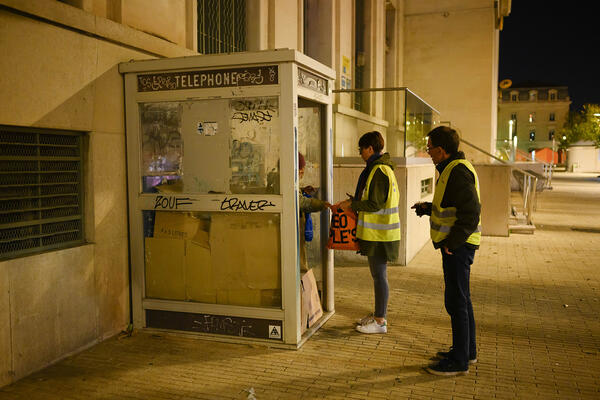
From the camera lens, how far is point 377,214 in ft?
17.1

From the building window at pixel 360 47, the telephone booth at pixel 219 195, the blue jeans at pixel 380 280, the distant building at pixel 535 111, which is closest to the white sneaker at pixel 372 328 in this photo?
the blue jeans at pixel 380 280

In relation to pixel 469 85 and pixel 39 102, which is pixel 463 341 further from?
pixel 469 85

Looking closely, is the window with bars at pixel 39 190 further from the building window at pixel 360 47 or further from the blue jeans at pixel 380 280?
the building window at pixel 360 47

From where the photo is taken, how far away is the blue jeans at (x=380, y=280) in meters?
5.32

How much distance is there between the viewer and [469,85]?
23203 millimetres

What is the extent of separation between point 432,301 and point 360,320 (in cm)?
144

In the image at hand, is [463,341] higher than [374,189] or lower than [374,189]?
lower

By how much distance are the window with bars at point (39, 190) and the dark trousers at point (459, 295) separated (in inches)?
131

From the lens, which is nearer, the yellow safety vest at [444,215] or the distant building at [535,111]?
the yellow safety vest at [444,215]

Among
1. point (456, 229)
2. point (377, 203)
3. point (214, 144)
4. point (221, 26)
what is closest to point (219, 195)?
point (214, 144)

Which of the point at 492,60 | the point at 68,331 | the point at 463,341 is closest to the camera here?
the point at 463,341

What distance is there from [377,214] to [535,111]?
93.8m

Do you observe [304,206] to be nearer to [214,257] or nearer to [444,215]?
[214,257]

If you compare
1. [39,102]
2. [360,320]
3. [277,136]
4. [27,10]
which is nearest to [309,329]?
[360,320]
